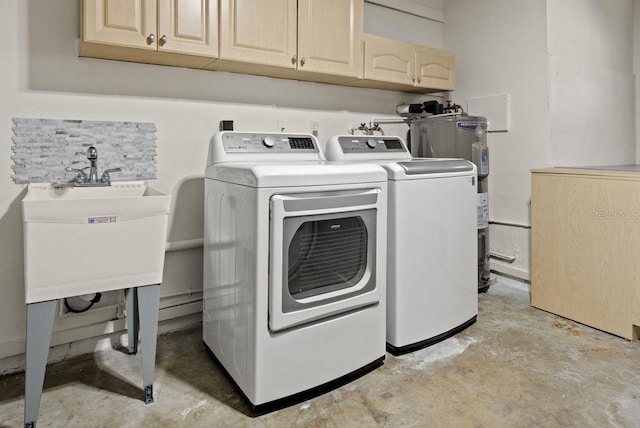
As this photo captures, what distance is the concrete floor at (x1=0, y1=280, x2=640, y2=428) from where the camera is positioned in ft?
5.30

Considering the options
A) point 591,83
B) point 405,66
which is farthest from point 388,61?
point 591,83

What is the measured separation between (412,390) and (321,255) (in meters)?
0.74

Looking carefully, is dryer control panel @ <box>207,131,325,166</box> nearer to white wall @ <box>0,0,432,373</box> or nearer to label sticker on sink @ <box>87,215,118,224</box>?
white wall @ <box>0,0,432,373</box>

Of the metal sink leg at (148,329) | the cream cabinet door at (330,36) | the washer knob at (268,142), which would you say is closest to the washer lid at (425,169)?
the washer knob at (268,142)

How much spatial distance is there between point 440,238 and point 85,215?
66.0 inches

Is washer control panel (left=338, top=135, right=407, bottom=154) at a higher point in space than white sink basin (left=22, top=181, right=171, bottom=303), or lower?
higher

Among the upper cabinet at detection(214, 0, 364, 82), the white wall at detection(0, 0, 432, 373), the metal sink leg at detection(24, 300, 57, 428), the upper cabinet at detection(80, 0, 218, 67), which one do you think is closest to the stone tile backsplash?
the white wall at detection(0, 0, 432, 373)

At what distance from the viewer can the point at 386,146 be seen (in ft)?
8.63

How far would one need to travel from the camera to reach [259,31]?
221cm

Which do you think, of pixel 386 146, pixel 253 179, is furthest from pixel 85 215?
pixel 386 146

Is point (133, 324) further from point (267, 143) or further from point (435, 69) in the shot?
point (435, 69)

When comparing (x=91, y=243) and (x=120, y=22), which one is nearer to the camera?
(x=91, y=243)

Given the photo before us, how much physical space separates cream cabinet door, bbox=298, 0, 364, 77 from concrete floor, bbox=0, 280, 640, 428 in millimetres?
1736

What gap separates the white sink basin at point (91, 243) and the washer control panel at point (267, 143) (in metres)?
0.61
